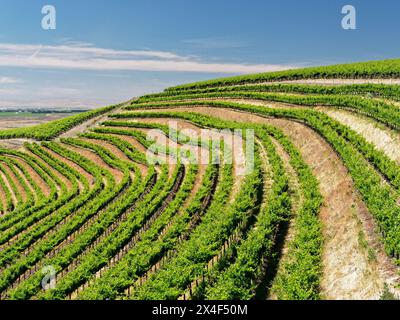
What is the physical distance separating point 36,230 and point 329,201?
32.5 m

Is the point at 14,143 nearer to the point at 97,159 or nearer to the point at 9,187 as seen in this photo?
the point at 9,187

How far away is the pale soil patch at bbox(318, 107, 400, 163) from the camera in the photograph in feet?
120

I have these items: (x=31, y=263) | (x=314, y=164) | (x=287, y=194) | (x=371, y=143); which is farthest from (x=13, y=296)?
(x=371, y=143)

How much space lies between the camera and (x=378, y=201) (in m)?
26.7

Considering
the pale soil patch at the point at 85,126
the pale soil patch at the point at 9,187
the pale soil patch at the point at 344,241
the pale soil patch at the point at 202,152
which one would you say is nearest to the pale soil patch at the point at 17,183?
the pale soil patch at the point at 9,187

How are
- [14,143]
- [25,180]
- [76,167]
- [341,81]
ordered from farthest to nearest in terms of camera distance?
[14,143] < [341,81] < [76,167] < [25,180]

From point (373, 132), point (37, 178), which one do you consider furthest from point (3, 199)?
point (373, 132)

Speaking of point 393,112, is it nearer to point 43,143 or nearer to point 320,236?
point 320,236

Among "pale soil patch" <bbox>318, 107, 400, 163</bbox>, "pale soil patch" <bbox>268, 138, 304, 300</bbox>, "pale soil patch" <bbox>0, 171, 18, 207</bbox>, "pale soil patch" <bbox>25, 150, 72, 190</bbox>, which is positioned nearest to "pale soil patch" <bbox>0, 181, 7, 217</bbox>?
"pale soil patch" <bbox>0, 171, 18, 207</bbox>

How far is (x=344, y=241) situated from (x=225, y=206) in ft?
44.3

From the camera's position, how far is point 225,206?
1449 inches

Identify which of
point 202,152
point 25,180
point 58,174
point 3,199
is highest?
point 202,152

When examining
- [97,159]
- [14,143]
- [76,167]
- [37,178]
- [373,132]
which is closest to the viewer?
[373,132]

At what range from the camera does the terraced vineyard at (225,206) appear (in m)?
23.7
